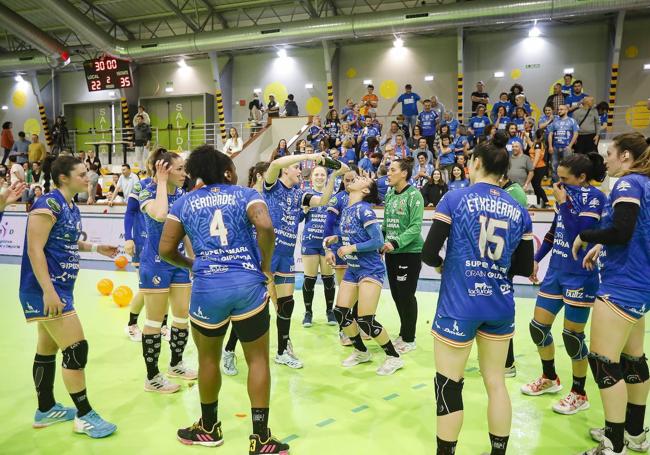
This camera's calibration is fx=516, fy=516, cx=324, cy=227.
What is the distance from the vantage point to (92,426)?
152 inches

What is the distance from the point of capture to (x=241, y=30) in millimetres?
19219

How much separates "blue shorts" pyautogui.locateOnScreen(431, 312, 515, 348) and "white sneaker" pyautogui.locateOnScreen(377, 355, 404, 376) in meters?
2.24

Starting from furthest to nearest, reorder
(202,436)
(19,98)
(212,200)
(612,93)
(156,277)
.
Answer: (19,98) → (612,93) → (156,277) → (202,436) → (212,200)

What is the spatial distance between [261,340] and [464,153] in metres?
10.9

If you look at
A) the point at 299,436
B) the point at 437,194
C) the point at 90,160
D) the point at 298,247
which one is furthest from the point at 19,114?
the point at 299,436

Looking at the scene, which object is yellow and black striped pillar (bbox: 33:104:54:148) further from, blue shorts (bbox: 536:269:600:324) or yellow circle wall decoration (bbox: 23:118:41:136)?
blue shorts (bbox: 536:269:600:324)

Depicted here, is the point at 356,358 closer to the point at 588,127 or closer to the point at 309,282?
the point at 309,282

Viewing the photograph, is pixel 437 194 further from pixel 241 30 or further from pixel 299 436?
pixel 241 30

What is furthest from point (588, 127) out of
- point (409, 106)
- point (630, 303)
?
point (630, 303)

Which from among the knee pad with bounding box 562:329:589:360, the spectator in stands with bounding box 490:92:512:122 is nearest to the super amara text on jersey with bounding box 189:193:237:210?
→ the knee pad with bounding box 562:329:589:360

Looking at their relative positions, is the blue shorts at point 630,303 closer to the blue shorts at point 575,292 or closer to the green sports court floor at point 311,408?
the blue shorts at point 575,292

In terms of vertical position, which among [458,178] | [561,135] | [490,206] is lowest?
[490,206]

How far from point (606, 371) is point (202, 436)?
2739 millimetres

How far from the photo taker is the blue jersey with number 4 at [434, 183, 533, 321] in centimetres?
297
